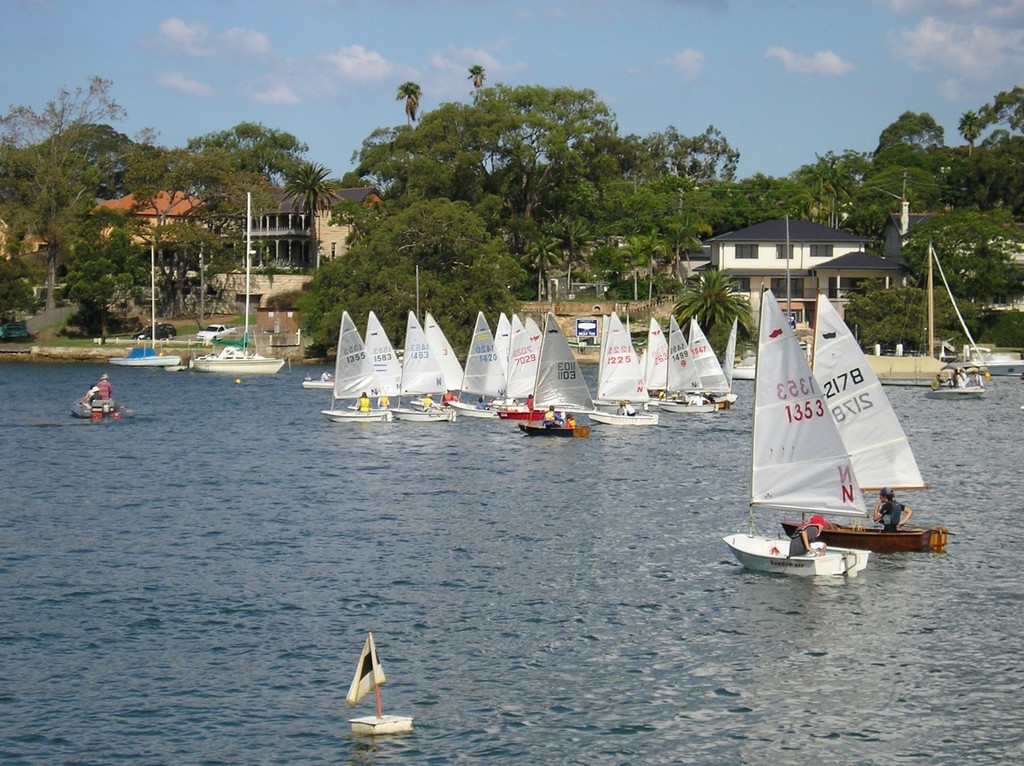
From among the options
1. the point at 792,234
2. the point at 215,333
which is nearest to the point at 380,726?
the point at 215,333

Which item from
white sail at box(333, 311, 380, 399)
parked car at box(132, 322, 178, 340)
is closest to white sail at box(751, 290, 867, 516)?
white sail at box(333, 311, 380, 399)

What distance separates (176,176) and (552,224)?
34428 millimetres

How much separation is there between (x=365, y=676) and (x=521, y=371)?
156 feet

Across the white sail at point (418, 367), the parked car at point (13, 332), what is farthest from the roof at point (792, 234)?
the parked car at point (13, 332)

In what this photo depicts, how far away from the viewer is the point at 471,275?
108 meters

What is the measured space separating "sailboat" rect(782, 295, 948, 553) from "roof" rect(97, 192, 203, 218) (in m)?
96.4

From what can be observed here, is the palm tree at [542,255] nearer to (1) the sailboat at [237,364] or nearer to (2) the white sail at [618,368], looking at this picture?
(1) the sailboat at [237,364]

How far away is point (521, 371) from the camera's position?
68.2 meters

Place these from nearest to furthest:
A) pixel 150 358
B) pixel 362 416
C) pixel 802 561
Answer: pixel 802 561, pixel 362 416, pixel 150 358

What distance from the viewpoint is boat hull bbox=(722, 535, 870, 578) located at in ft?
102

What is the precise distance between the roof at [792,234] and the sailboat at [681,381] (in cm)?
4515

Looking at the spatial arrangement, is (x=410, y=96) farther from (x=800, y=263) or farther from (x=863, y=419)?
(x=863, y=419)

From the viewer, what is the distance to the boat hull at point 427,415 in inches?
2648

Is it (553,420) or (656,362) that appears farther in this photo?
(656,362)
